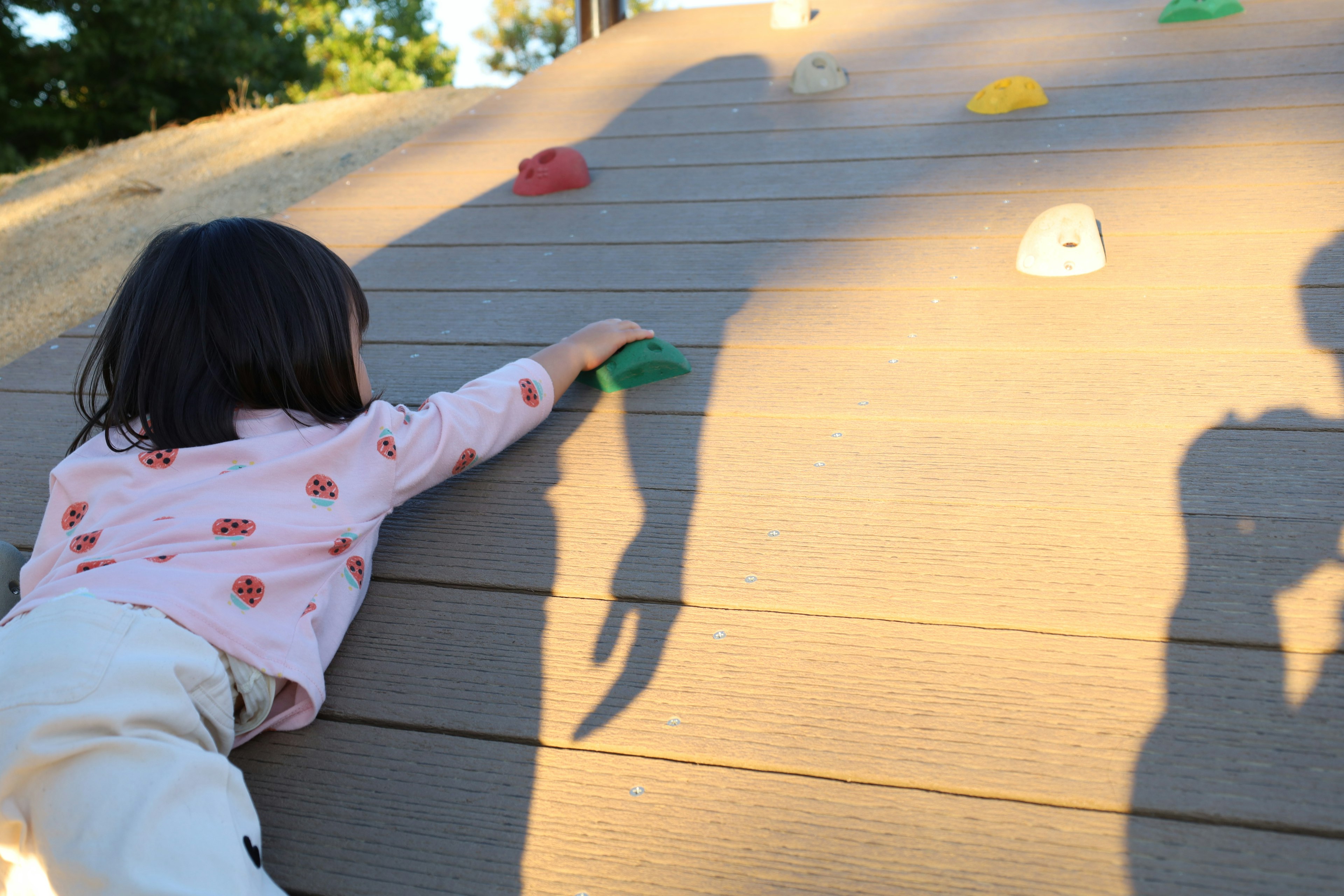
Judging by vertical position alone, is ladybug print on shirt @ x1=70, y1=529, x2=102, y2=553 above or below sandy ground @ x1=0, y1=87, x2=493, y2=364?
above

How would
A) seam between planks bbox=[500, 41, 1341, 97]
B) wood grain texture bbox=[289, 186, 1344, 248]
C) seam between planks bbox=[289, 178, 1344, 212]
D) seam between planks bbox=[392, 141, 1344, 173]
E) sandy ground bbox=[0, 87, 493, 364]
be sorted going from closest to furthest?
wood grain texture bbox=[289, 186, 1344, 248] → seam between planks bbox=[289, 178, 1344, 212] → seam between planks bbox=[392, 141, 1344, 173] → seam between planks bbox=[500, 41, 1341, 97] → sandy ground bbox=[0, 87, 493, 364]

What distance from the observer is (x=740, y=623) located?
116cm

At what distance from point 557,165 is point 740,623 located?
1749mm

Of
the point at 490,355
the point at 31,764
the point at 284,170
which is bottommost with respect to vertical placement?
the point at 284,170

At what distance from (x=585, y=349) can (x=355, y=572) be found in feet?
1.92

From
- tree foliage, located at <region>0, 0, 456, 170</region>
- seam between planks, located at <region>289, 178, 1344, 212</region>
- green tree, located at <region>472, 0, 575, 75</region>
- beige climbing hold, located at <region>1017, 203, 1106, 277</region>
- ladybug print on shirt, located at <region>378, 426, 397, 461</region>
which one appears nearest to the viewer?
ladybug print on shirt, located at <region>378, 426, 397, 461</region>

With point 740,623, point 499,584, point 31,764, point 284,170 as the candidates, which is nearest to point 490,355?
point 499,584

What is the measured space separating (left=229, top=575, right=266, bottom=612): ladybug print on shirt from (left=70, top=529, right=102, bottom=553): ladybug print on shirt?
0.60ft

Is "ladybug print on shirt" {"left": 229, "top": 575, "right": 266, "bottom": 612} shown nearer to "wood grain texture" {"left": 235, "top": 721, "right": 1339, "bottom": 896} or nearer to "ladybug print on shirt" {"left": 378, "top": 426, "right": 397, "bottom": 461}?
"wood grain texture" {"left": 235, "top": 721, "right": 1339, "bottom": 896}

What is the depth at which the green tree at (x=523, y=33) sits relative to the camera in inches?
731

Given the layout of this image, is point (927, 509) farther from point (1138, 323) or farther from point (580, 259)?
point (580, 259)

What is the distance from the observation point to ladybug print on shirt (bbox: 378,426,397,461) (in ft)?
4.34

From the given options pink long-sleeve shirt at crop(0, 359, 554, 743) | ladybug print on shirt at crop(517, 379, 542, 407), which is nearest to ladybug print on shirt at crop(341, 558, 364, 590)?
pink long-sleeve shirt at crop(0, 359, 554, 743)

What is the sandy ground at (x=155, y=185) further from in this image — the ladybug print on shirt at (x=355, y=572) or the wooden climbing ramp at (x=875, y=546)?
the ladybug print on shirt at (x=355, y=572)
